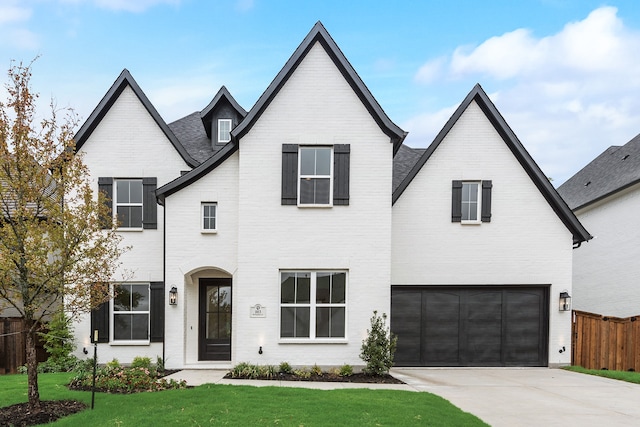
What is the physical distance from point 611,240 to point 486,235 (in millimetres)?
8171

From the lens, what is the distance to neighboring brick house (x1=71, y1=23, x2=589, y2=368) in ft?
34.4

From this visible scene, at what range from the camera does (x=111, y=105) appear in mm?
12289

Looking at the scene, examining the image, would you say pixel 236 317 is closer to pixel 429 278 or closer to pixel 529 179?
pixel 429 278

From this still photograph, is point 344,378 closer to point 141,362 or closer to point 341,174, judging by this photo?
point 341,174

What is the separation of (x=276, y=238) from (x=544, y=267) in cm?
839

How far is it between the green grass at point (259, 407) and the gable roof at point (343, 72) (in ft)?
21.1

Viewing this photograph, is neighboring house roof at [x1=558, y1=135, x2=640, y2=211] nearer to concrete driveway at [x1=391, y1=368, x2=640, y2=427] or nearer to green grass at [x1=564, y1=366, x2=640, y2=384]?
green grass at [x1=564, y1=366, x2=640, y2=384]

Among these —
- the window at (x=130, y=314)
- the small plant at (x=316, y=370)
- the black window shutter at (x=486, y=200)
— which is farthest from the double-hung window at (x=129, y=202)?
the black window shutter at (x=486, y=200)

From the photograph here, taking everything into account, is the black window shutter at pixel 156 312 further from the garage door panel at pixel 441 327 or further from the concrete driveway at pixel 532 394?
the garage door panel at pixel 441 327

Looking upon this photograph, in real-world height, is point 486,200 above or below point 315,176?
below

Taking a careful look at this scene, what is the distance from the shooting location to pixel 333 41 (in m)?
10.5

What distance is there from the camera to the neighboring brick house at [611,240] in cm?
1503

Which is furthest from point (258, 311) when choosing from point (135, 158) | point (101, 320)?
point (135, 158)

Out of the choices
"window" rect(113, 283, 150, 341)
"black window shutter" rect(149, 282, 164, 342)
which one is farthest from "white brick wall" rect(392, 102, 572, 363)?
"window" rect(113, 283, 150, 341)
